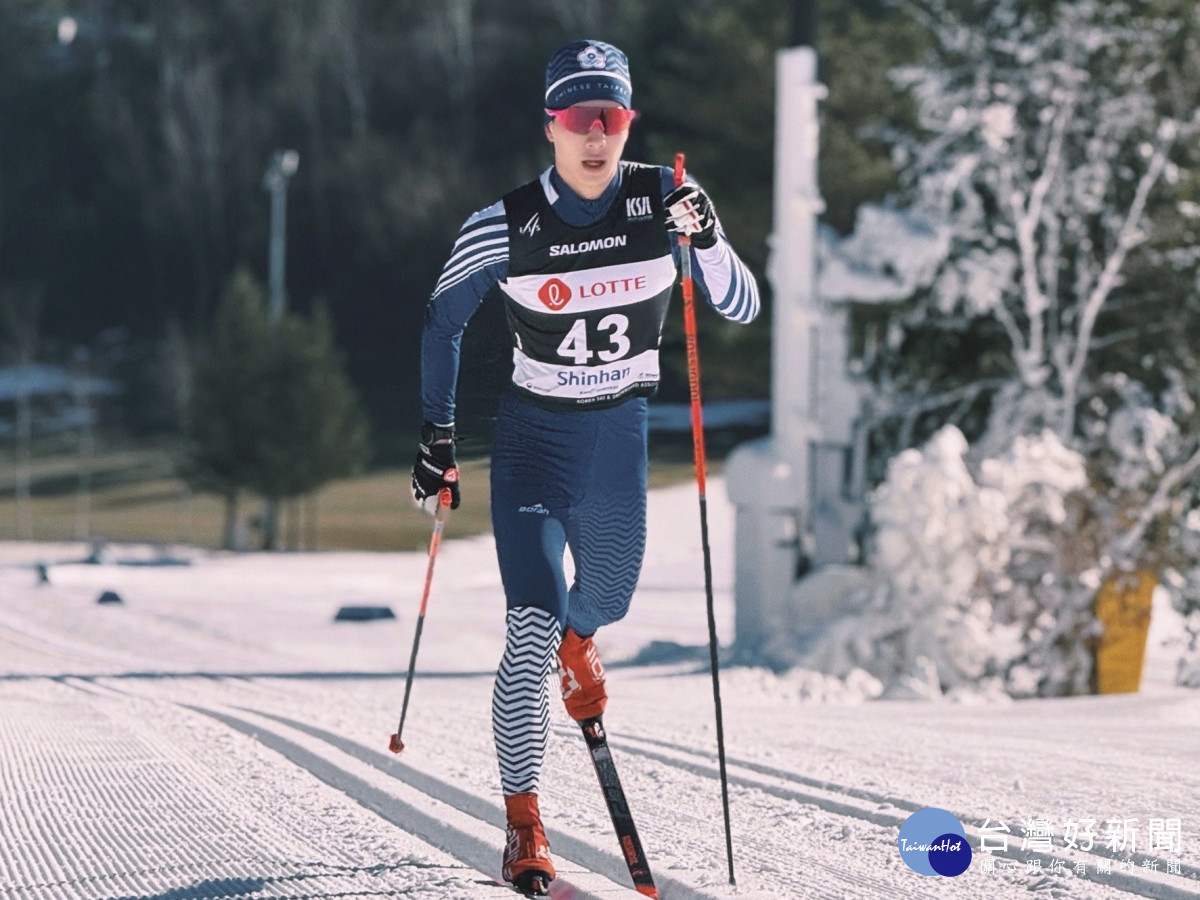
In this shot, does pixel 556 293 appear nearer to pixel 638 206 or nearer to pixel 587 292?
pixel 587 292

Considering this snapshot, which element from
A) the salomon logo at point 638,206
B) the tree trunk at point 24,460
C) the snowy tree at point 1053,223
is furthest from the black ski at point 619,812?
the tree trunk at point 24,460

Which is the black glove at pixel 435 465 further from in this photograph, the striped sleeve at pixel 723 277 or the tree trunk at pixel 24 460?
the tree trunk at pixel 24 460

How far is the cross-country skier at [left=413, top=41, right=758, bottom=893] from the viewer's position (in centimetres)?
460

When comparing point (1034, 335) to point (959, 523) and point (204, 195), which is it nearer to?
point (959, 523)

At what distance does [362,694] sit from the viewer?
10.2 m

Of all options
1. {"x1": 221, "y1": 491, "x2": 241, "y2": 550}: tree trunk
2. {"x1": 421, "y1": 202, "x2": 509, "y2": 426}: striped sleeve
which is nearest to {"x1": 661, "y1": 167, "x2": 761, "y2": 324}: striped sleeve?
{"x1": 421, "y1": 202, "x2": 509, "y2": 426}: striped sleeve

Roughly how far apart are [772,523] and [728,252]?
919 centimetres

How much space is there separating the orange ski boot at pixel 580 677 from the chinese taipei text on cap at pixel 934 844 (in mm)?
905

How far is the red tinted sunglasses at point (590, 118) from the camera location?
15.1 feet

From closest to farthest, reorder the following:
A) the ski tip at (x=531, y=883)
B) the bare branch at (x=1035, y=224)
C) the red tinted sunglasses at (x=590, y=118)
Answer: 1. the ski tip at (x=531, y=883)
2. the red tinted sunglasses at (x=590, y=118)
3. the bare branch at (x=1035, y=224)

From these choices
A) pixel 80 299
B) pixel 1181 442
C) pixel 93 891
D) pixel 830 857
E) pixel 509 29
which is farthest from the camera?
pixel 80 299

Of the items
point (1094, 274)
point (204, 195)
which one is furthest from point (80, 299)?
point (1094, 274)

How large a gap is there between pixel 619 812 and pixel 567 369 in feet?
3.83

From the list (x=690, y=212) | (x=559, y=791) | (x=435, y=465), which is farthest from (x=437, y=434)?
(x=559, y=791)
